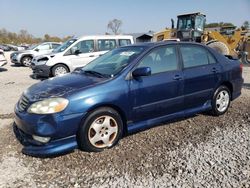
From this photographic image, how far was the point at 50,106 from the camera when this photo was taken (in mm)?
3553

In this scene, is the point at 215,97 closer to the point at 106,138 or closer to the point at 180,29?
the point at 106,138

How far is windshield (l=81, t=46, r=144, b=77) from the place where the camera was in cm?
430

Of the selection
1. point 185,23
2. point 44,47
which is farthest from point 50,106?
point 185,23

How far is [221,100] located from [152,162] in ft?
8.29

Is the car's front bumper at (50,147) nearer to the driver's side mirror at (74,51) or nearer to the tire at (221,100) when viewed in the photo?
the tire at (221,100)

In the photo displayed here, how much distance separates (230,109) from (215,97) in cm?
82

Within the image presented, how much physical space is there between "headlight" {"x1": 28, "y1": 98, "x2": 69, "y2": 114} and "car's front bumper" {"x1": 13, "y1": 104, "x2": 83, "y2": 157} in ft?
0.22

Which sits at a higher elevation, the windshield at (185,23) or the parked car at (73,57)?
the windshield at (185,23)

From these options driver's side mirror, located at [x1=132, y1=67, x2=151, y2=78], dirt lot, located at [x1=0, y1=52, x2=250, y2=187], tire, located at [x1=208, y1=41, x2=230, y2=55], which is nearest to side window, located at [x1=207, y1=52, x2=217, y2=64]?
dirt lot, located at [x1=0, y1=52, x2=250, y2=187]

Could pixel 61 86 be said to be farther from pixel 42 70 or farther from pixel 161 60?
pixel 42 70

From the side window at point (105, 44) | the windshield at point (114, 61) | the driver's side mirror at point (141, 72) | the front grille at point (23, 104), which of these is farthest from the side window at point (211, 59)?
the side window at point (105, 44)

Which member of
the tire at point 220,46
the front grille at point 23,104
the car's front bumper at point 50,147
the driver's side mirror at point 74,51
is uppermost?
the driver's side mirror at point 74,51

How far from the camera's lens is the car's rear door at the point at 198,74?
478 cm

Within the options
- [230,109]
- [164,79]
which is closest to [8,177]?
[164,79]
